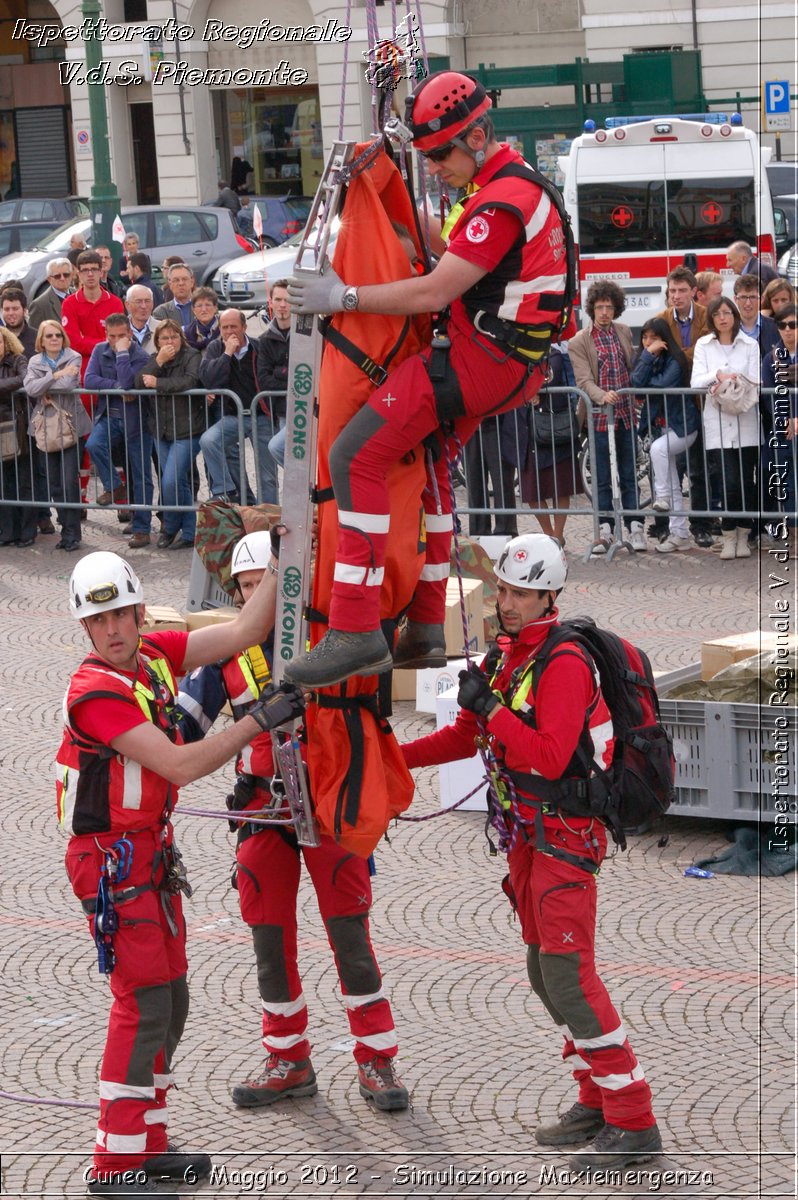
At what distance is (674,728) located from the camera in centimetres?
854

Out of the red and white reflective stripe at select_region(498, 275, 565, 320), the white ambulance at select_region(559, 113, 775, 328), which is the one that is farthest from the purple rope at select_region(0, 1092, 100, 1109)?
the white ambulance at select_region(559, 113, 775, 328)

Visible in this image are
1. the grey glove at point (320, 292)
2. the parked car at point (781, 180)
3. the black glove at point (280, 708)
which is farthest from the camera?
the parked car at point (781, 180)

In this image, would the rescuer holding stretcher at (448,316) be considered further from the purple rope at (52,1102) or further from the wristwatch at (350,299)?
the purple rope at (52,1102)

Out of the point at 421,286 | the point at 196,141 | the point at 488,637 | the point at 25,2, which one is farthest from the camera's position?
the point at 25,2

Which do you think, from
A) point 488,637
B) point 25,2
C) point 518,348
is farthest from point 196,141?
point 518,348

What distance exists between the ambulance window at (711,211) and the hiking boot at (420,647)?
15180mm

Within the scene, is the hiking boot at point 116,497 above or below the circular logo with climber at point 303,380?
below

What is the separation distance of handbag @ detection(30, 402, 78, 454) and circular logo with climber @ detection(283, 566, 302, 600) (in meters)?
9.30

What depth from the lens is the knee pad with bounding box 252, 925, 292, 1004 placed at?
20.4 feet

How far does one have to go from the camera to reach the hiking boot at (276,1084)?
6223mm

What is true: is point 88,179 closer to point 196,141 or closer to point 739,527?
point 196,141

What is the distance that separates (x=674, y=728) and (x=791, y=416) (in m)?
5.13

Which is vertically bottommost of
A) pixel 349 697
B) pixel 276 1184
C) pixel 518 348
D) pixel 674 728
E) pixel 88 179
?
pixel 276 1184

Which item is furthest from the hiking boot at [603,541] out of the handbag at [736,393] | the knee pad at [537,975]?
the knee pad at [537,975]
